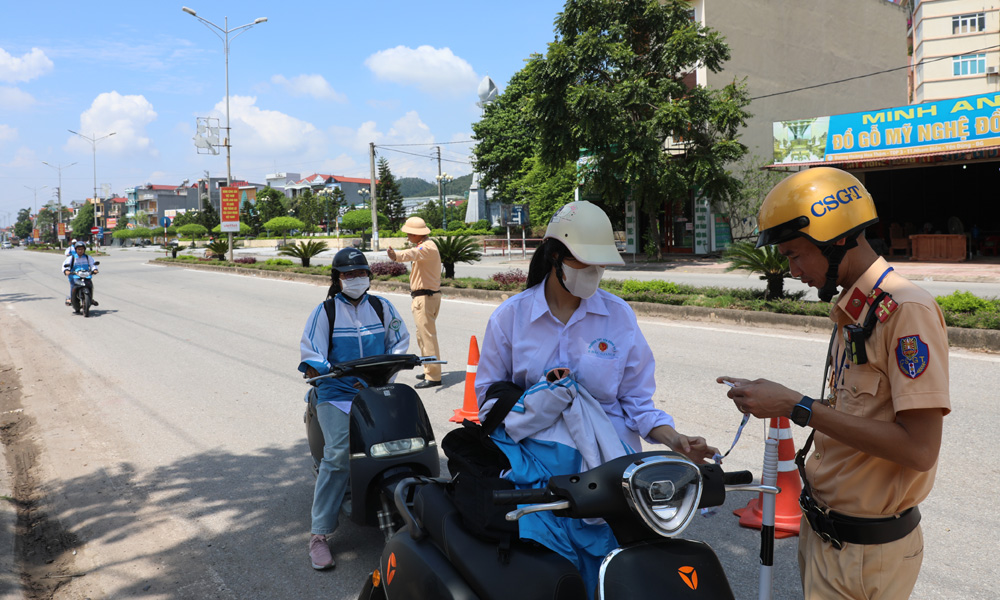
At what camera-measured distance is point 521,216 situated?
34.8 m

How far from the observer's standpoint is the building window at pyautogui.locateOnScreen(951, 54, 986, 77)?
52.7m

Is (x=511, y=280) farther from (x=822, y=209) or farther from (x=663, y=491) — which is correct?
(x=663, y=491)

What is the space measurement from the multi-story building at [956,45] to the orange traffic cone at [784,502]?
194ft

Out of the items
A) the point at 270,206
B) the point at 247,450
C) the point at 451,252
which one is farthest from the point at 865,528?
the point at 270,206

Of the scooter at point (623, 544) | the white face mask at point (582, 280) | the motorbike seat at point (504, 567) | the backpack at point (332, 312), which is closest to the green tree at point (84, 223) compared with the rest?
the backpack at point (332, 312)

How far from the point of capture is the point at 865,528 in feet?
5.98

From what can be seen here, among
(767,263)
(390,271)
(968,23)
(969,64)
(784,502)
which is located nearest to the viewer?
(784,502)

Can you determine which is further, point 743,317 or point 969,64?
point 969,64

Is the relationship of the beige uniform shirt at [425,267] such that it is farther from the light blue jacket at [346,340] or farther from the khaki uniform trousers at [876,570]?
the khaki uniform trousers at [876,570]

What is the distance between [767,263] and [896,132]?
14.5 meters

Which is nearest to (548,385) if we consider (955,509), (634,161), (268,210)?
(955,509)

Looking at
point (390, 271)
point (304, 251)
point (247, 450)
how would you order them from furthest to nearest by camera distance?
point (304, 251)
point (390, 271)
point (247, 450)

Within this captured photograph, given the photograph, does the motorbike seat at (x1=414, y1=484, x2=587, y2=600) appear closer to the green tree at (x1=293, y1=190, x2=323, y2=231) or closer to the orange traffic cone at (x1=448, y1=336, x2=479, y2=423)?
the orange traffic cone at (x1=448, y1=336, x2=479, y2=423)

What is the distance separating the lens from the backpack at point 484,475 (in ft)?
6.06
